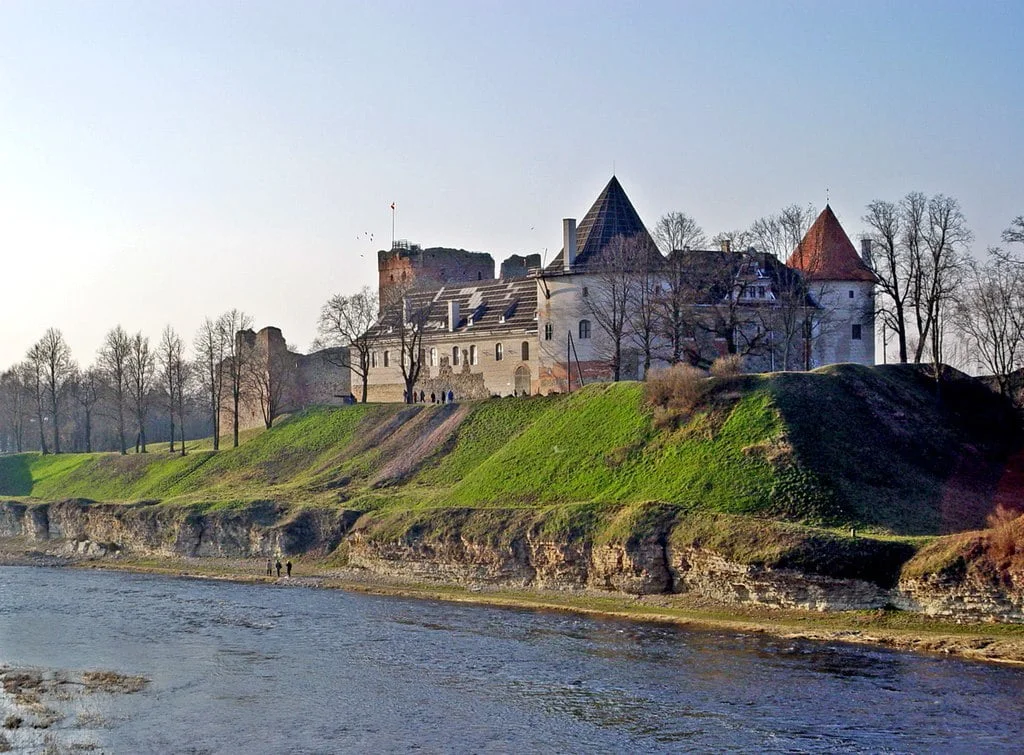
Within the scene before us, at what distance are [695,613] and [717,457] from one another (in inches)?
408

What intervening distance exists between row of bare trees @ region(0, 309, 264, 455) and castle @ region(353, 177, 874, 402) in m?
18.6

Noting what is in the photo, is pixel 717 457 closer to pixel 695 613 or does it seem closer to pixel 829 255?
pixel 695 613

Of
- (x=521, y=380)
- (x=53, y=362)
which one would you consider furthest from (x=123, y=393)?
(x=521, y=380)

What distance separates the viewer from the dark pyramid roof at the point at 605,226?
74.2 metres

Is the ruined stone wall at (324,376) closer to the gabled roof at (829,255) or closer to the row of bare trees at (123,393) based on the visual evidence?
the row of bare trees at (123,393)

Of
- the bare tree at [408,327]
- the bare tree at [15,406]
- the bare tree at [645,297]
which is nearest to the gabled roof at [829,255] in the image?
the bare tree at [645,297]

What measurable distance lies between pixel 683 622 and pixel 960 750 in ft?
55.0

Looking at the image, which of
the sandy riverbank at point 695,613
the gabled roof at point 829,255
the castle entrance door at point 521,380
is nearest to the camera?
the sandy riverbank at point 695,613

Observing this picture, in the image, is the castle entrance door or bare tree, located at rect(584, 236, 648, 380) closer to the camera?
bare tree, located at rect(584, 236, 648, 380)

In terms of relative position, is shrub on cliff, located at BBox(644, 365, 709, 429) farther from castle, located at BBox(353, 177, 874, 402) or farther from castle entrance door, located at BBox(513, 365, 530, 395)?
castle entrance door, located at BBox(513, 365, 530, 395)

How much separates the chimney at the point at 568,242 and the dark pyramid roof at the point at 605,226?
308mm

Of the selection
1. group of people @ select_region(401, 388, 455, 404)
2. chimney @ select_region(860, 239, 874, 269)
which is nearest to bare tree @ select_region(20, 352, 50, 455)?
group of people @ select_region(401, 388, 455, 404)

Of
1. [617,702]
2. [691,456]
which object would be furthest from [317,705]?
[691,456]

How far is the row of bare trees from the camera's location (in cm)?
9669
